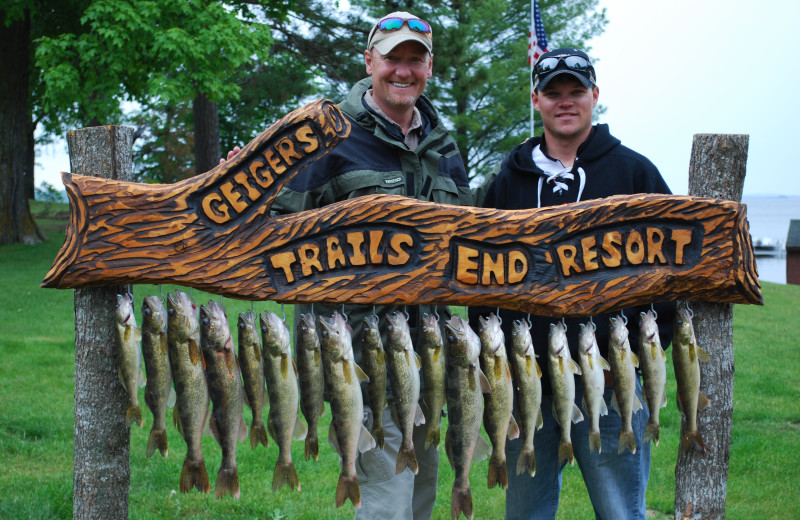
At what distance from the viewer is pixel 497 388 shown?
304 cm

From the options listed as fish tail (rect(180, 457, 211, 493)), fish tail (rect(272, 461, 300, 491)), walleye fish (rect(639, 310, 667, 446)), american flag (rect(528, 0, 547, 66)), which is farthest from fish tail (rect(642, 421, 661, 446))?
american flag (rect(528, 0, 547, 66))

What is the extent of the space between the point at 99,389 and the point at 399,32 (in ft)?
6.80

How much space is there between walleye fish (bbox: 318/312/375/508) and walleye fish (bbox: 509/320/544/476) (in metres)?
0.63

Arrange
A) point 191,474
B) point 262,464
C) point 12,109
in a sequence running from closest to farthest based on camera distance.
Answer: point 191,474
point 262,464
point 12,109

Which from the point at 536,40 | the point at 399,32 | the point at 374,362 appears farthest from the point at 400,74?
the point at 536,40

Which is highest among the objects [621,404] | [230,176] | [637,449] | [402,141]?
[402,141]

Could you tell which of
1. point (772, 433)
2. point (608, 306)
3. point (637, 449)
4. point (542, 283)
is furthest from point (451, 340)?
point (772, 433)

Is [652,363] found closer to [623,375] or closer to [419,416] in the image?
[623,375]

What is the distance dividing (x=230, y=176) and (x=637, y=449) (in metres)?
2.12

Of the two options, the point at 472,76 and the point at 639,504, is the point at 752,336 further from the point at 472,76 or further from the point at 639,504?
the point at 472,76

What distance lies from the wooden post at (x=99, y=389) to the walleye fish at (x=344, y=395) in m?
0.94

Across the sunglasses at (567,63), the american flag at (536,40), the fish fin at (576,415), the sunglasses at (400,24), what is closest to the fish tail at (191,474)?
the fish fin at (576,415)

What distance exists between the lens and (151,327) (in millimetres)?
2975

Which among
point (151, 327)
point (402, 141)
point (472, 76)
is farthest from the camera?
point (472, 76)
